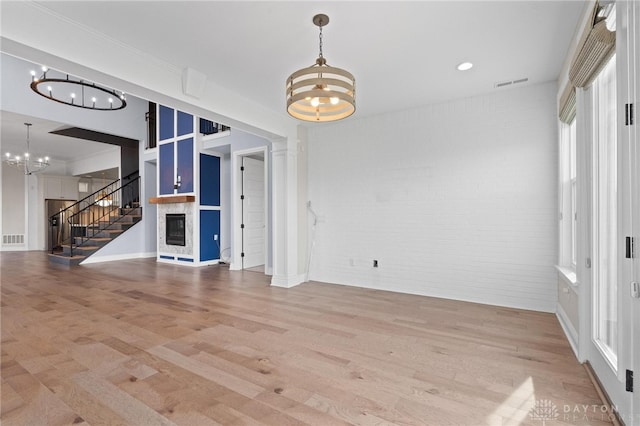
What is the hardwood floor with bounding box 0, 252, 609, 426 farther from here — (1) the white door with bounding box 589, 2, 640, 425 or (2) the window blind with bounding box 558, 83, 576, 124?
(2) the window blind with bounding box 558, 83, 576, 124

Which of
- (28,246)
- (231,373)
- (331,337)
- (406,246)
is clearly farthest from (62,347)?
(28,246)

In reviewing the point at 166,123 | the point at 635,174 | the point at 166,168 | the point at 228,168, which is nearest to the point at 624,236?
the point at 635,174

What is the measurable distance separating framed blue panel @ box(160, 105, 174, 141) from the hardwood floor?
4.80m

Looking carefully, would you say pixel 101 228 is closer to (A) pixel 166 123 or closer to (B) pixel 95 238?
(B) pixel 95 238

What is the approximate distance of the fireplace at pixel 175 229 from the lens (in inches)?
297

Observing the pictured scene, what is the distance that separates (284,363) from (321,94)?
2146 mm

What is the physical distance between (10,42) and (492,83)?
189 inches

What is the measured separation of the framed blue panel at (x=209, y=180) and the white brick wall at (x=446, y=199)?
10.4 ft

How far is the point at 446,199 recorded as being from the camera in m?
4.41

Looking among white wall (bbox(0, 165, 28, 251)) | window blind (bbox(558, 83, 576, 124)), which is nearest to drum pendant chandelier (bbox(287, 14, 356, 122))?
window blind (bbox(558, 83, 576, 124))

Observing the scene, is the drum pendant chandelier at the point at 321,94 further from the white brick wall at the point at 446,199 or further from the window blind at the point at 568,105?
the white brick wall at the point at 446,199

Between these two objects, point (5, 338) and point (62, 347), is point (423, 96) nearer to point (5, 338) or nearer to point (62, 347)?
point (62, 347)

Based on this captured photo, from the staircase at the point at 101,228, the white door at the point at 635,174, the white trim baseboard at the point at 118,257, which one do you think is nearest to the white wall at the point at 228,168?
the white trim baseboard at the point at 118,257

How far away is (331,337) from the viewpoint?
2980 mm
